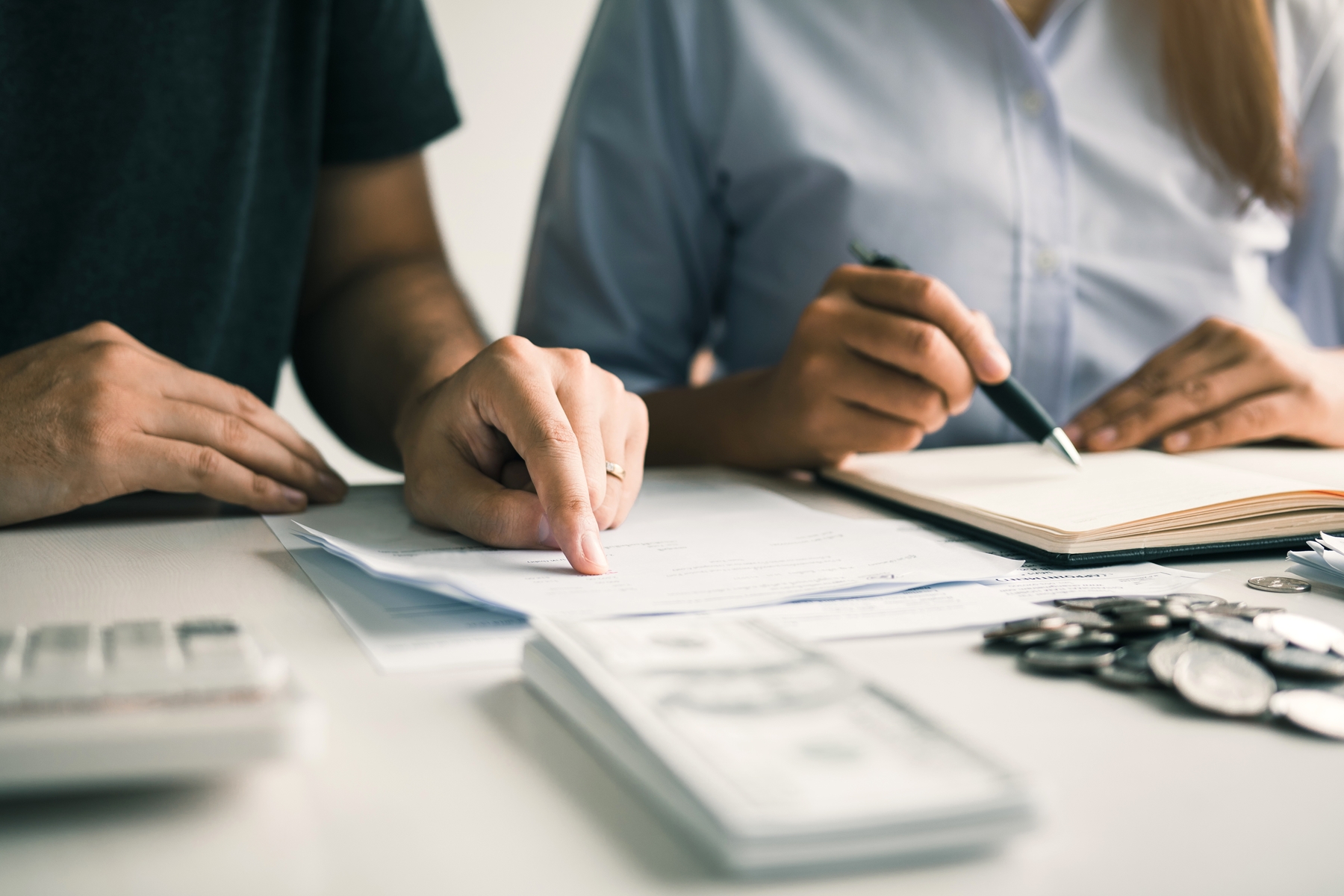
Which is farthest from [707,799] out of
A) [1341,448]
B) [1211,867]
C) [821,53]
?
[821,53]

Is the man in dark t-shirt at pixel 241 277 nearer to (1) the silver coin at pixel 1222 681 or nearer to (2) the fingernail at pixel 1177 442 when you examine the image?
(1) the silver coin at pixel 1222 681

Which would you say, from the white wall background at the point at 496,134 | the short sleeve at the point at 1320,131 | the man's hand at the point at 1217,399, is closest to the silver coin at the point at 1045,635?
the man's hand at the point at 1217,399

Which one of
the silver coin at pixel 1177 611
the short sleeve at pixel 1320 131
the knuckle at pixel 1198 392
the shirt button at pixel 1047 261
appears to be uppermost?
the short sleeve at pixel 1320 131

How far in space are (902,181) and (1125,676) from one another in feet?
2.46

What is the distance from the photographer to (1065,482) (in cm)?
72

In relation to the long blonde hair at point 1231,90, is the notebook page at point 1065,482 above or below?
below

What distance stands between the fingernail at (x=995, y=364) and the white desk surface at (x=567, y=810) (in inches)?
13.8

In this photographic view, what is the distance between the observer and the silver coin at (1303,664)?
0.38 meters

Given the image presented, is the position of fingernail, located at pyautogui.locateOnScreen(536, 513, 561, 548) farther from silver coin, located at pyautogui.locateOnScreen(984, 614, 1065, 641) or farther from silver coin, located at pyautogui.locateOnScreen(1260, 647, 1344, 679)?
silver coin, located at pyautogui.locateOnScreen(1260, 647, 1344, 679)

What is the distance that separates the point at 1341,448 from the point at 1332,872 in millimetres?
764

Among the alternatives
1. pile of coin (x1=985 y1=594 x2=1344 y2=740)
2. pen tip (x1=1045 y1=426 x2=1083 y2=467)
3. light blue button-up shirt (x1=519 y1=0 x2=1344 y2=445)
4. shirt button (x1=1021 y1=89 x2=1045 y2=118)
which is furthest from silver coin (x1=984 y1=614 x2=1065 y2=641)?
shirt button (x1=1021 y1=89 x2=1045 y2=118)

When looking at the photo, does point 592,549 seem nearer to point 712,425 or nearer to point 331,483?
point 331,483

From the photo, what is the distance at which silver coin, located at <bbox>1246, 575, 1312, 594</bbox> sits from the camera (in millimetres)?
547

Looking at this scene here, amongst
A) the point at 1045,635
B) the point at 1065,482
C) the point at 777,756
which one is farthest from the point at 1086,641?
the point at 1065,482
